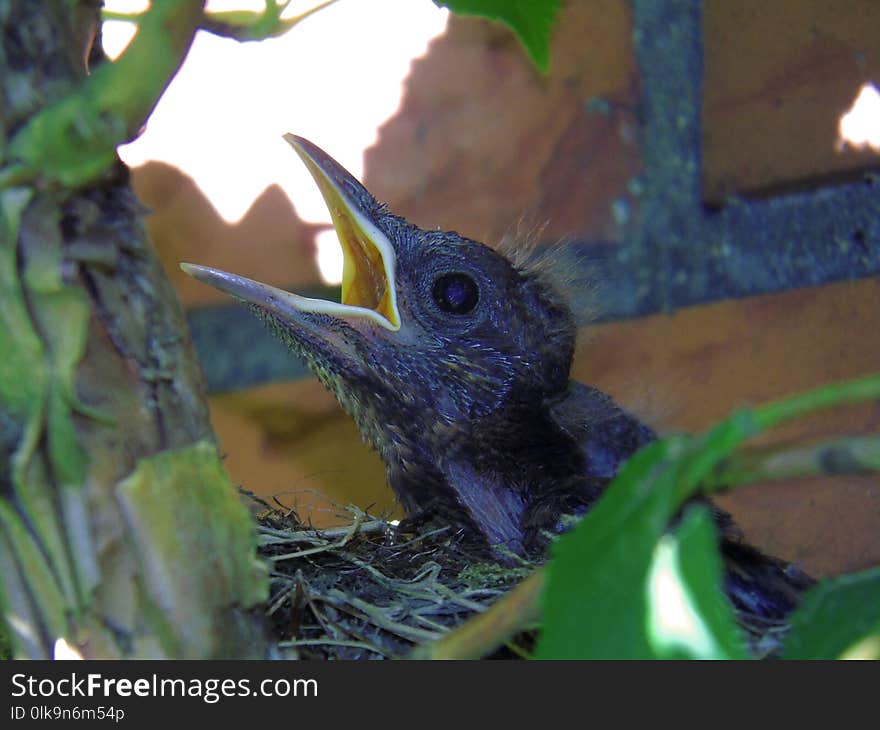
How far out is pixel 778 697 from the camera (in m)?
0.37

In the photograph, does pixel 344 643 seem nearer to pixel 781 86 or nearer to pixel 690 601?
pixel 690 601

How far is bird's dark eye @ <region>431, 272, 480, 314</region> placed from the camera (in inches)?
43.0

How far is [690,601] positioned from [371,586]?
468mm

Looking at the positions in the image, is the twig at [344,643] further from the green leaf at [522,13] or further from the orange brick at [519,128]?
the orange brick at [519,128]

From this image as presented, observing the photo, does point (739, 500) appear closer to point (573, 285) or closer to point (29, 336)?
point (573, 285)

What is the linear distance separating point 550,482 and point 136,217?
67cm

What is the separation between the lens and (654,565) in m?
0.30

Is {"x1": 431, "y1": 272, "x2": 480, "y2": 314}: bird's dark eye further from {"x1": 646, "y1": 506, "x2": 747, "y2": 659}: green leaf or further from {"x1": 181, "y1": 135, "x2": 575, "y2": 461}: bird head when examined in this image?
{"x1": 646, "y1": 506, "x2": 747, "y2": 659}: green leaf

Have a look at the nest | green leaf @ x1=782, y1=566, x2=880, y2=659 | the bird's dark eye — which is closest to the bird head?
the bird's dark eye

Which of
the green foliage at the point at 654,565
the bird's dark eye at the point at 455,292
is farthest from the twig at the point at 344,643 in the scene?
the bird's dark eye at the point at 455,292

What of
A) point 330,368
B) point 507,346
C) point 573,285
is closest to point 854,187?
point 573,285

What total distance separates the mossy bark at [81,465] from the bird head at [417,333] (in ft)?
1.87

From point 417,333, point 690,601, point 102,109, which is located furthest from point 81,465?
point 417,333

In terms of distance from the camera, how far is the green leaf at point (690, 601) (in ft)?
0.93
